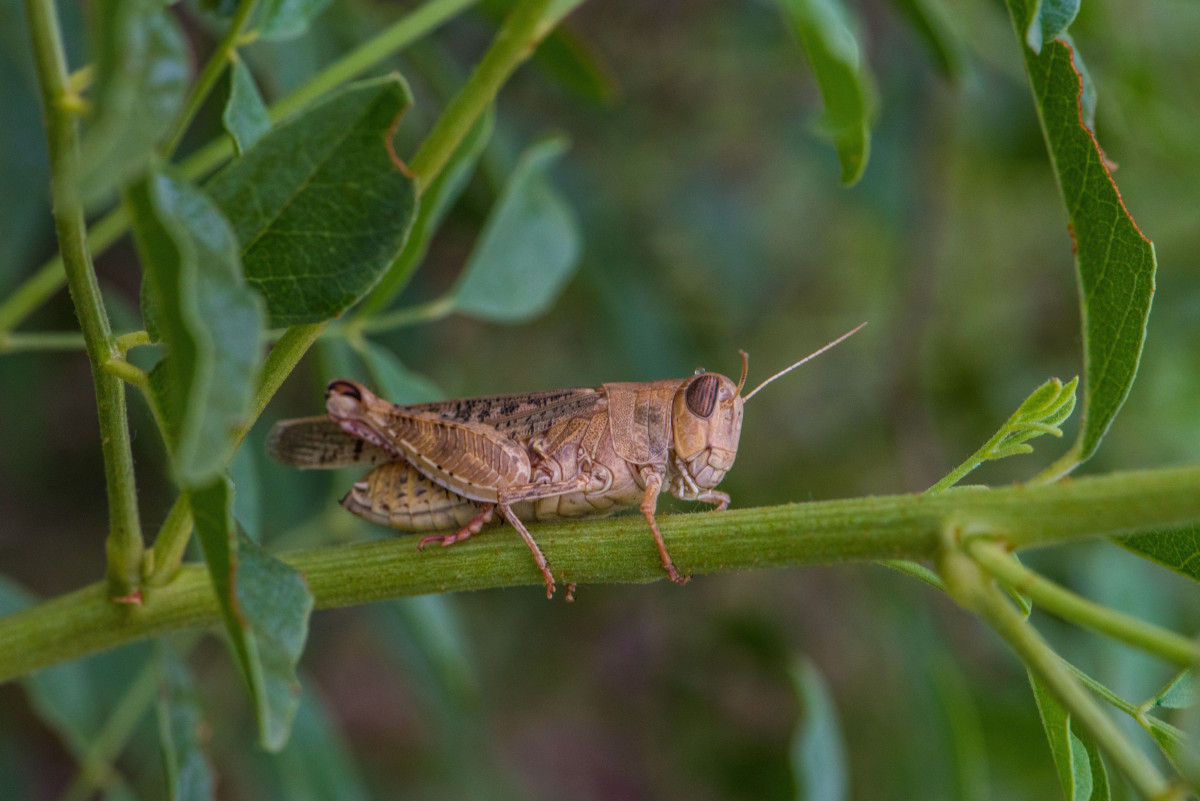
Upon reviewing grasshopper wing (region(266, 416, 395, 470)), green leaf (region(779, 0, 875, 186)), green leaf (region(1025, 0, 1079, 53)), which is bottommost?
grasshopper wing (region(266, 416, 395, 470))

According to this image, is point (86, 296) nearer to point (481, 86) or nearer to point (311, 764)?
point (481, 86)

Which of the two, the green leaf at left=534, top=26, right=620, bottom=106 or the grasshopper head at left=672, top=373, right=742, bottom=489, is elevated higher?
the green leaf at left=534, top=26, right=620, bottom=106

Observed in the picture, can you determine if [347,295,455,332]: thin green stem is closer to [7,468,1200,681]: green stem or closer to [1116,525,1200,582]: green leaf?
[7,468,1200,681]: green stem

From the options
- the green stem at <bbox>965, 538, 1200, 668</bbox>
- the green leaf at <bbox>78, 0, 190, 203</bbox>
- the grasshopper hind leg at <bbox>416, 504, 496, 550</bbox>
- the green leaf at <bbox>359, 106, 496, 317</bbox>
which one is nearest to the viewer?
the green leaf at <bbox>78, 0, 190, 203</bbox>

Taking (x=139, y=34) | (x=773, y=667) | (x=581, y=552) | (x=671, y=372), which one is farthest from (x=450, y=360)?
(x=139, y=34)

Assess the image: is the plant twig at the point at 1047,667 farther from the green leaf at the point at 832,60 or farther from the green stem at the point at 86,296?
the green stem at the point at 86,296

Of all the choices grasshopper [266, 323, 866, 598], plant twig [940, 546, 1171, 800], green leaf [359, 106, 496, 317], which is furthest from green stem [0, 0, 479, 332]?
plant twig [940, 546, 1171, 800]
